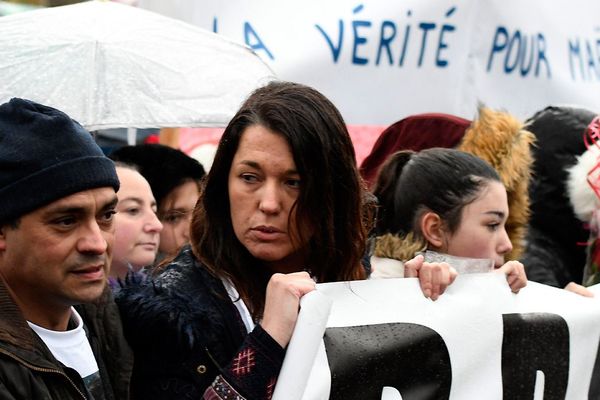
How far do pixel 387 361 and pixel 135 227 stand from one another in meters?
1.75

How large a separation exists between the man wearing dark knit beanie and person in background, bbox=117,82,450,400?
0.56ft

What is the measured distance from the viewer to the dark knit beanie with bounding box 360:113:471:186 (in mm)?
4320

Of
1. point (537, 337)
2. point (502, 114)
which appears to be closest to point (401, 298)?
point (537, 337)

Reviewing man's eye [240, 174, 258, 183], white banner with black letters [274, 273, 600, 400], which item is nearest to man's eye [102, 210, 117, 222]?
man's eye [240, 174, 258, 183]

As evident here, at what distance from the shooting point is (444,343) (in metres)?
2.64

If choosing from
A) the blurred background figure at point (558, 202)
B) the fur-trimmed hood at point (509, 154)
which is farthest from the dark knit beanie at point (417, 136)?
the blurred background figure at point (558, 202)

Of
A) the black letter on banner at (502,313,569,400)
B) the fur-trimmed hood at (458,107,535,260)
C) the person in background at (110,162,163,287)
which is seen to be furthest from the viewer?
the person in background at (110,162,163,287)

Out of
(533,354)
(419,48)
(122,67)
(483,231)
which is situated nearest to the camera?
(533,354)

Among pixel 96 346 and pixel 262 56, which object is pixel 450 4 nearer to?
pixel 262 56

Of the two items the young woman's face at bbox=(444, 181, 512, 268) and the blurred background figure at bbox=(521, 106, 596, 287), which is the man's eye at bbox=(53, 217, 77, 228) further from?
the blurred background figure at bbox=(521, 106, 596, 287)

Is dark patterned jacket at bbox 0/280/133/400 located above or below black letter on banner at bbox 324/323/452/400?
above

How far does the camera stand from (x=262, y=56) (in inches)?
194

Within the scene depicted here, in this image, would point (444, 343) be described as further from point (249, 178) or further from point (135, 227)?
point (135, 227)

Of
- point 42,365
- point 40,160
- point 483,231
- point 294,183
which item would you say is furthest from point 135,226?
point 42,365
